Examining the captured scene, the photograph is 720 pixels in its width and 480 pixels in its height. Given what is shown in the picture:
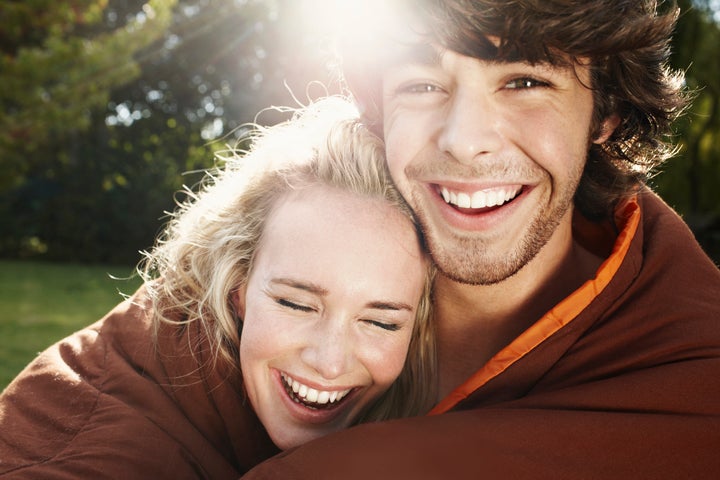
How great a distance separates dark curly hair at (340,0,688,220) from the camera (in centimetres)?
219

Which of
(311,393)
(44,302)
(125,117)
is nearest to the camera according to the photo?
(311,393)

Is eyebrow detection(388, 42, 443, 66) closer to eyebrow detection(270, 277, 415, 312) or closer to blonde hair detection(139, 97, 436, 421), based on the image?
blonde hair detection(139, 97, 436, 421)

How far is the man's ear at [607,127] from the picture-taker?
262 centimetres

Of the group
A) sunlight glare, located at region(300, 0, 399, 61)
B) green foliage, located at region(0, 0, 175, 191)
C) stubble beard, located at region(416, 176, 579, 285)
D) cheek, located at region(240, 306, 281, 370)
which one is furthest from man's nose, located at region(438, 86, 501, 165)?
green foliage, located at region(0, 0, 175, 191)

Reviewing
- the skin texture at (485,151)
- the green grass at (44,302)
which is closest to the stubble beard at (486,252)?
the skin texture at (485,151)

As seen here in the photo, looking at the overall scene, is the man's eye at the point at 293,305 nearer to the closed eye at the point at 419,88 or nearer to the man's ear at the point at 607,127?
the closed eye at the point at 419,88

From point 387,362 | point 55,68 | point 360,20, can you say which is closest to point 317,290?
point 387,362

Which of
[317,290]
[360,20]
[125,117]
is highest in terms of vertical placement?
[125,117]

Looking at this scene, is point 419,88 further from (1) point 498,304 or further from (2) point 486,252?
(1) point 498,304

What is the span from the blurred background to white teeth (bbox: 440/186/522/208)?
6.59 meters

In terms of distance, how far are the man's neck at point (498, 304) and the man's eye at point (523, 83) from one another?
517 millimetres

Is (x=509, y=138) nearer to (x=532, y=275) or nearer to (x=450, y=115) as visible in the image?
(x=450, y=115)

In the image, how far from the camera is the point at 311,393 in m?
2.20

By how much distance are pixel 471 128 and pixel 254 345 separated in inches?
33.6
